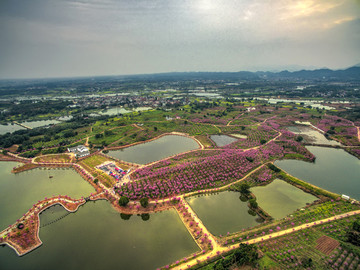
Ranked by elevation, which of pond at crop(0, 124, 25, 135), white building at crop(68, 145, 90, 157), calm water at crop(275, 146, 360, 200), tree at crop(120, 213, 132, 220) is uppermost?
pond at crop(0, 124, 25, 135)

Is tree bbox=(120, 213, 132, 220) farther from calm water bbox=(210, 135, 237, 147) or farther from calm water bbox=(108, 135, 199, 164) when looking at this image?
calm water bbox=(210, 135, 237, 147)

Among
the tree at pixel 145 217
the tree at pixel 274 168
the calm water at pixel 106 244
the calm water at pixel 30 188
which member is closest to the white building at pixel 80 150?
the calm water at pixel 30 188

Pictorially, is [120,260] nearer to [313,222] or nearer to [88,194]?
[88,194]

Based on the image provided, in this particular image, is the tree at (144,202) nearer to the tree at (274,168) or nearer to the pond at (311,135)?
the tree at (274,168)

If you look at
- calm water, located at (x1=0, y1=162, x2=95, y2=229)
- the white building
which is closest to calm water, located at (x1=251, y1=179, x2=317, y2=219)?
calm water, located at (x1=0, y1=162, x2=95, y2=229)

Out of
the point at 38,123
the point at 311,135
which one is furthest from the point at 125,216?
the point at 38,123

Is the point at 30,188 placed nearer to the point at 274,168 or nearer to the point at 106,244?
the point at 106,244
